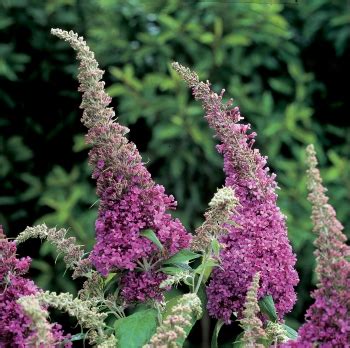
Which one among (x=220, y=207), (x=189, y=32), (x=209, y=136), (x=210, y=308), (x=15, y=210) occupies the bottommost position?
(x=15, y=210)

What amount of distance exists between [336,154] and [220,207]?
3.05 m

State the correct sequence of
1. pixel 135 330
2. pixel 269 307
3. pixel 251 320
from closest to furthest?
pixel 251 320
pixel 135 330
pixel 269 307

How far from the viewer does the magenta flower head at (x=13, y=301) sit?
72.6 inches

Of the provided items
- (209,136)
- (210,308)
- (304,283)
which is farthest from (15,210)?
(210,308)

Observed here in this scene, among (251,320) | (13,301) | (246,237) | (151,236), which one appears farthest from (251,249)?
(13,301)

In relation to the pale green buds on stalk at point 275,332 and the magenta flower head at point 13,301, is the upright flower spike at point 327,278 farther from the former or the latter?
the magenta flower head at point 13,301

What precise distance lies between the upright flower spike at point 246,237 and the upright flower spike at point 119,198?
139mm

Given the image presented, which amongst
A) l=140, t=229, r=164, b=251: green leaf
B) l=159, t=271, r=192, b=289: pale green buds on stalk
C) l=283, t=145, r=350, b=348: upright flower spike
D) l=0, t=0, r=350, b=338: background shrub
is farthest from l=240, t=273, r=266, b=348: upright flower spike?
l=0, t=0, r=350, b=338: background shrub

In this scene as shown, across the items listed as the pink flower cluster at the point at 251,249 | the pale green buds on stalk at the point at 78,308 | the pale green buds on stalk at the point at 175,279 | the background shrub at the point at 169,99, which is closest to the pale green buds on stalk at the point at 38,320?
the pale green buds on stalk at the point at 78,308

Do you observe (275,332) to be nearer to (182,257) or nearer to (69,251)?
(182,257)

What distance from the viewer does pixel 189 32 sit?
4.86m

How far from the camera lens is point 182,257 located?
1.98 m

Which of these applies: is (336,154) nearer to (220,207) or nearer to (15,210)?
(15,210)

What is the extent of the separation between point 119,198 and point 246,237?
1.04ft
